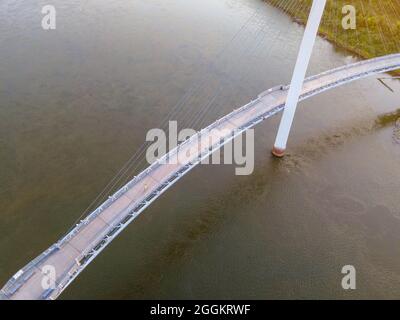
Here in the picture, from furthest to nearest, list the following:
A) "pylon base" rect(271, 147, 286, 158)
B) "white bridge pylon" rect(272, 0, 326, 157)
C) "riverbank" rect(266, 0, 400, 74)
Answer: "riverbank" rect(266, 0, 400, 74)
"pylon base" rect(271, 147, 286, 158)
"white bridge pylon" rect(272, 0, 326, 157)

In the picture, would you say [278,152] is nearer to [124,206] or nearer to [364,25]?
[124,206]

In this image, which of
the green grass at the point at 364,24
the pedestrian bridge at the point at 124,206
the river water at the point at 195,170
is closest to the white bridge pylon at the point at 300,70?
the pedestrian bridge at the point at 124,206

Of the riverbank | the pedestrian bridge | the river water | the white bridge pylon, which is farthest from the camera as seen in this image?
the riverbank

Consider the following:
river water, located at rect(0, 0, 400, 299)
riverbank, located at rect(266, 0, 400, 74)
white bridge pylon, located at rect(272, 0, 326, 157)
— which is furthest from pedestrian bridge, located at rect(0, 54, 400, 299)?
riverbank, located at rect(266, 0, 400, 74)

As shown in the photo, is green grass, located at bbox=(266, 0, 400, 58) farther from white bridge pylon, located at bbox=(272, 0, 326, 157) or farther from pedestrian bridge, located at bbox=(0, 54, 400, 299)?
white bridge pylon, located at bbox=(272, 0, 326, 157)

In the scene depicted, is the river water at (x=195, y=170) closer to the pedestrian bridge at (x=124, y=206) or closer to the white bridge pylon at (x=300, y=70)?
the white bridge pylon at (x=300, y=70)
